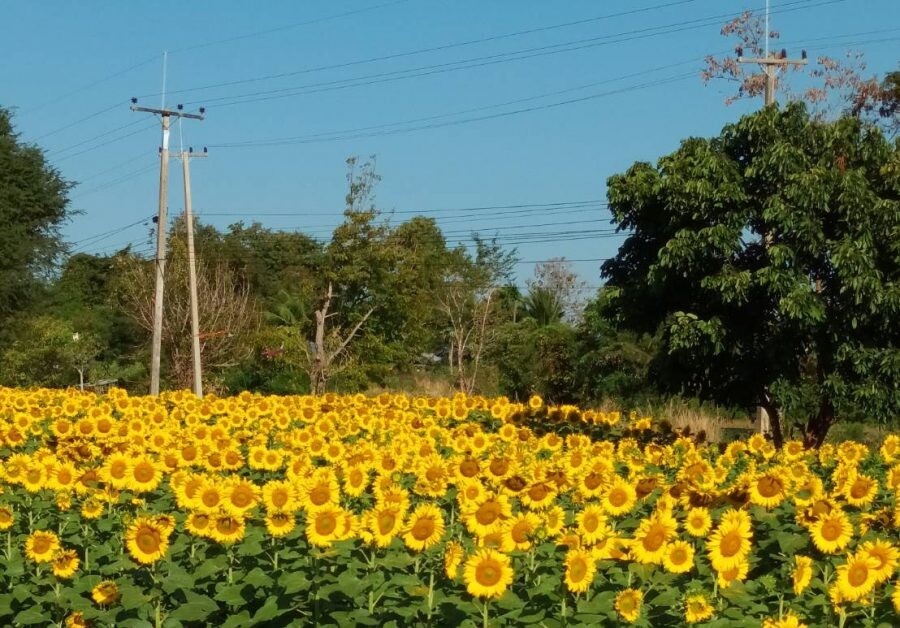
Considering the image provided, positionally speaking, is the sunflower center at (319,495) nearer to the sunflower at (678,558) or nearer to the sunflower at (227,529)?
the sunflower at (227,529)

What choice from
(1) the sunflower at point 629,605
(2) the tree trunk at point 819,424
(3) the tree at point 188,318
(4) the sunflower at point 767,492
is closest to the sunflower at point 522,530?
(1) the sunflower at point 629,605

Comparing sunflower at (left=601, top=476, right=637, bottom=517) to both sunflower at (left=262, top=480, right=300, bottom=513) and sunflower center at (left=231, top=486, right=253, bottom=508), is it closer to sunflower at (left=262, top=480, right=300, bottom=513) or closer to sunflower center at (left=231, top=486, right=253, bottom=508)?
sunflower at (left=262, top=480, right=300, bottom=513)

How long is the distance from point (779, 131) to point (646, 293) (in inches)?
102

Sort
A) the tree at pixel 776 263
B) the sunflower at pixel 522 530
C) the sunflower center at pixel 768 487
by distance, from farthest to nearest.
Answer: the tree at pixel 776 263 < the sunflower center at pixel 768 487 < the sunflower at pixel 522 530

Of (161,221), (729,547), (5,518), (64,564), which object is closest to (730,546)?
(729,547)

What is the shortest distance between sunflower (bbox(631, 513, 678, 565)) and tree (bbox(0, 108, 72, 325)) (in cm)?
3658

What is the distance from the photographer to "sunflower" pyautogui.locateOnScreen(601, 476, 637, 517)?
4992 millimetres

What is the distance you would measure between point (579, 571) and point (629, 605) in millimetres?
262

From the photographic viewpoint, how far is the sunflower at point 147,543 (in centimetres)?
477

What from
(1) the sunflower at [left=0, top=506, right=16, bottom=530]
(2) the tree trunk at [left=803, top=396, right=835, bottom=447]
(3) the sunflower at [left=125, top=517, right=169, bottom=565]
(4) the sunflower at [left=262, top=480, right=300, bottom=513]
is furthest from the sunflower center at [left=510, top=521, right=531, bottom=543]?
(2) the tree trunk at [left=803, top=396, right=835, bottom=447]

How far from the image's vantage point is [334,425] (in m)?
9.06

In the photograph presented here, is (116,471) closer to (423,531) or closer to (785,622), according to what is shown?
(423,531)

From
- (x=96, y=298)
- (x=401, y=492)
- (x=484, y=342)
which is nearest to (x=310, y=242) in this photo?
(x=96, y=298)

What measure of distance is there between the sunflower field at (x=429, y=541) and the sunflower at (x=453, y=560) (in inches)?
0.9
